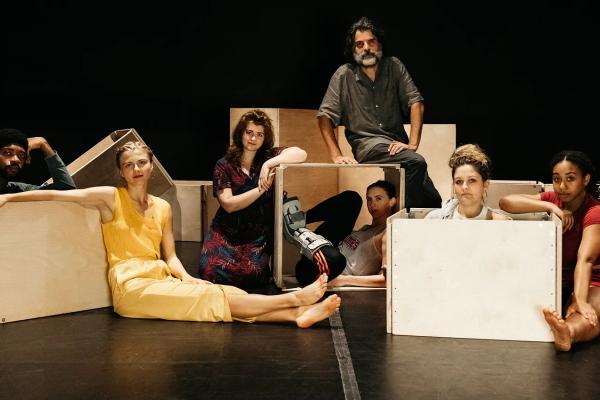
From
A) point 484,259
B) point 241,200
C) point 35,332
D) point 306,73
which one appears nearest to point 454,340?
point 484,259

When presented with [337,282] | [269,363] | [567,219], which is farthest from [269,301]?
[567,219]

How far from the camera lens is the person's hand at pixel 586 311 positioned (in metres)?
3.46

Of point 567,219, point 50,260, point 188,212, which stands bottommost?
point 50,260

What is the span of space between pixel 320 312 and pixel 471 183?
94 centimetres

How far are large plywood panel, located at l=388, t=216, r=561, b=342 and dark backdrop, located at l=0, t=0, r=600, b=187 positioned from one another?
285 cm

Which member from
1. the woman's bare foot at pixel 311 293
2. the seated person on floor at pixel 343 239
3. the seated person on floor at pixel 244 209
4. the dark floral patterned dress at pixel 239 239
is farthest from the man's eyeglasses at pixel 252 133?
the woman's bare foot at pixel 311 293

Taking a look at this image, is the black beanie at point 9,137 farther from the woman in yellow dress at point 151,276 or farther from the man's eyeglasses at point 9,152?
the woman in yellow dress at point 151,276

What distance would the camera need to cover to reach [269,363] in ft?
10.4

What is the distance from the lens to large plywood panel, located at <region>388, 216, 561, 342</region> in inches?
137

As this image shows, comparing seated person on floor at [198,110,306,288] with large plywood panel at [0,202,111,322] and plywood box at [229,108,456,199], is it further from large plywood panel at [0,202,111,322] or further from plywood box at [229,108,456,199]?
plywood box at [229,108,456,199]

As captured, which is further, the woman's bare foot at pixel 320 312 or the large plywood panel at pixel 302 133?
the large plywood panel at pixel 302 133

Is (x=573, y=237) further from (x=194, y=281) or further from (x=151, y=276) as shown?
(x=151, y=276)

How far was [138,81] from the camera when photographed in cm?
675

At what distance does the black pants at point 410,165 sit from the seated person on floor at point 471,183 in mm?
926
